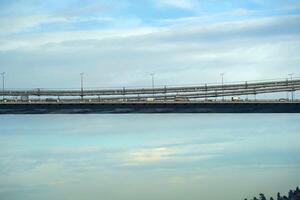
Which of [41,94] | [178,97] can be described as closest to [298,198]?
[178,97]

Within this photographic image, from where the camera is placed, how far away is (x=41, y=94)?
63.5m

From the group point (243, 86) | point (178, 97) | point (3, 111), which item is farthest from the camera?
point (243, 86)

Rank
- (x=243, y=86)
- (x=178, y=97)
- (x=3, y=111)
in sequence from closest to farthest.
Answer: (x=3, y=111) → (x=178, y=97) → (x=243, y=86)

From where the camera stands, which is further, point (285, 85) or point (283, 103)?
point (285, 85)

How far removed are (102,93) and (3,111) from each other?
7.55 meters

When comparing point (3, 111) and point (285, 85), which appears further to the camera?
point (285, 85)

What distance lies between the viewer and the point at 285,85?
71.6 meters

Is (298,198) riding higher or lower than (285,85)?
lower

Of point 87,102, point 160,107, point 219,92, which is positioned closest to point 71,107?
point 87,102

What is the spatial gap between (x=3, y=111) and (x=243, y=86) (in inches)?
791

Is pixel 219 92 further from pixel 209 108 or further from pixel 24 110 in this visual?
pixel 24 110

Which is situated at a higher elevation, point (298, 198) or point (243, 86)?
point (243, 86)

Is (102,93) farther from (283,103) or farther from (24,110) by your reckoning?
(283,103)

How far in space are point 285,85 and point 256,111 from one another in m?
4.94
